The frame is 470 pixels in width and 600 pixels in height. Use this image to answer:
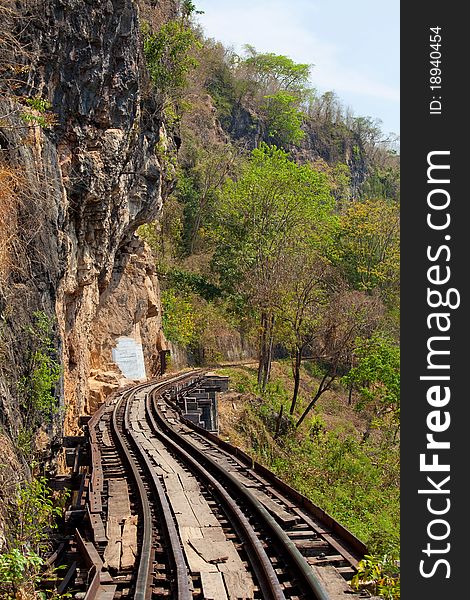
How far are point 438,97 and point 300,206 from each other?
31405 millimetres

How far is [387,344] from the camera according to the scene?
27125 millimetres

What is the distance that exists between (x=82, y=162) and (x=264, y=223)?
19.7 meters

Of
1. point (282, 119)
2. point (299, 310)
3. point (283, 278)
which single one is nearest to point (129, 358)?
point (283, 278)

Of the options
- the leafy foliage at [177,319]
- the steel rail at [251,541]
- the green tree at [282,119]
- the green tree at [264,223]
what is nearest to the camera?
the steel rail at [251,541]

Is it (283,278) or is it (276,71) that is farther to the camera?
(276,71)

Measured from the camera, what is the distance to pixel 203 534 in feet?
28.7

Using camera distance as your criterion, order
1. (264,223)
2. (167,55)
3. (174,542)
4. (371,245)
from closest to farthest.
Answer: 1. (174,542)
2. (167,55)
3. (264,223)
4. (371,245)

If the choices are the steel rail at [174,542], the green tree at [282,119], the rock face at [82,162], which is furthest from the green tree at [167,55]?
the green tree at [282,119]

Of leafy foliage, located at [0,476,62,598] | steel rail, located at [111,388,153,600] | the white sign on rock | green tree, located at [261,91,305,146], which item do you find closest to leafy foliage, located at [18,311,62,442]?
steel rail, located at [111,388,153,600]

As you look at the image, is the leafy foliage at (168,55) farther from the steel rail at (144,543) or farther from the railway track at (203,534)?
the steel rail at (144,543)

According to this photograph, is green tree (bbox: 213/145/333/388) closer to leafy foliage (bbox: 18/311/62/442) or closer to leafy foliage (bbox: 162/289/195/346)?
leafy foliage (bbox: 162/289/195/346)

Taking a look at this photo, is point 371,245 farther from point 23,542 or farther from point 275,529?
point 23,542

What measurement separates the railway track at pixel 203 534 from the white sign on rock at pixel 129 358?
56.2 feet

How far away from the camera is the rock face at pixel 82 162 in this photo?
Result: 14047 millimetres
